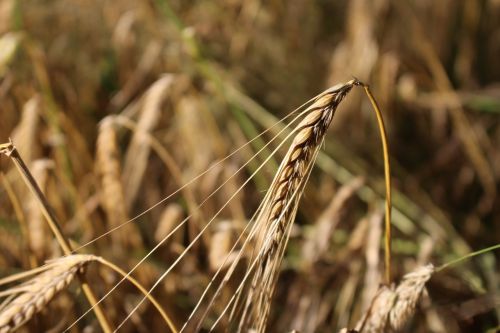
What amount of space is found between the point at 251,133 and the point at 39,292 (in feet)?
3.23

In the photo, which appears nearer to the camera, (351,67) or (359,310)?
(359,310)

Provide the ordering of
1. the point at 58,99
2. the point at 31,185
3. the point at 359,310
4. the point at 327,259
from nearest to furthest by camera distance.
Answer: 1. the point at 31,185
2. the point at 359,310
3. the point at 327,259
4. the point at 58,99

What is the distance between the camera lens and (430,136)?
7.47 ft

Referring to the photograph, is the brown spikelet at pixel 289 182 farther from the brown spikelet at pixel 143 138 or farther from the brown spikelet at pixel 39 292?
the brown spikelet at pixel 143 138

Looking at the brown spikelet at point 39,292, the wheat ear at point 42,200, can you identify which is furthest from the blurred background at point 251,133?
the brown spikelet at point 39,292

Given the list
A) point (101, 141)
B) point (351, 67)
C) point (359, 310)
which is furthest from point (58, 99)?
point (359, 310)

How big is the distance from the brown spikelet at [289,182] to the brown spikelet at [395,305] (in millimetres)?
197

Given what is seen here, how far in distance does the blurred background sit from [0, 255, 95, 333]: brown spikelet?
53cm

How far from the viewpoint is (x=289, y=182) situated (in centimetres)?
74

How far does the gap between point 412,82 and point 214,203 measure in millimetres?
782

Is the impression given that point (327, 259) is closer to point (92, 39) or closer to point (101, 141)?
point (101, 141)

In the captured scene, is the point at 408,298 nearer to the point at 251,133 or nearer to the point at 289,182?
the point at 289,182

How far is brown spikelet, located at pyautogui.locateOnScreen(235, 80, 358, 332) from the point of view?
72 centimetres

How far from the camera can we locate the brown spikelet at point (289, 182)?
0.72 metres
